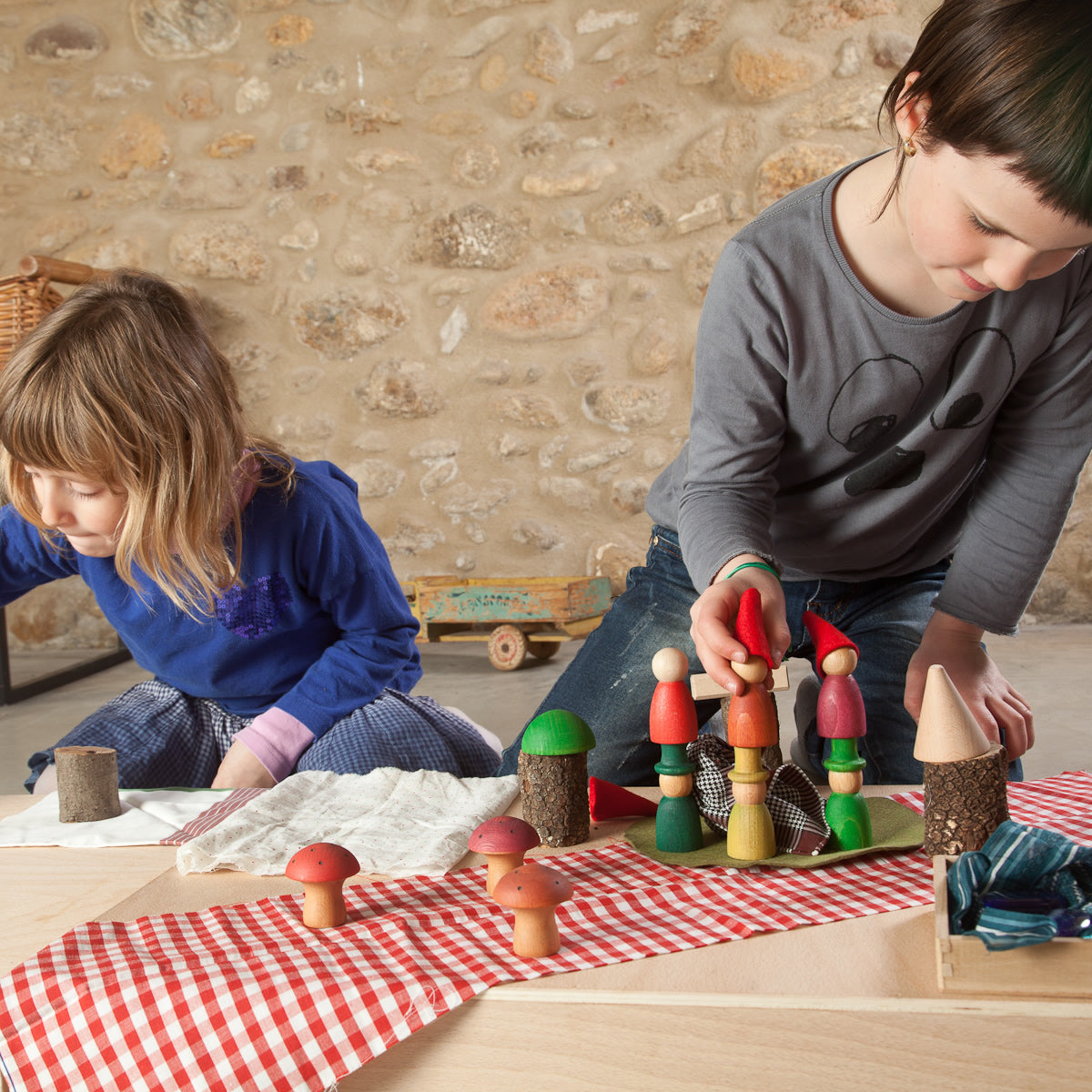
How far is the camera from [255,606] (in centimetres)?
131

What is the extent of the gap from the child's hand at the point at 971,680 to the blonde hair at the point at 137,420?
77 centimetres

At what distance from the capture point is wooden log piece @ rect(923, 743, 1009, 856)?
698 millimetres

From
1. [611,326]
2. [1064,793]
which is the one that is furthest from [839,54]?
[1064,793]

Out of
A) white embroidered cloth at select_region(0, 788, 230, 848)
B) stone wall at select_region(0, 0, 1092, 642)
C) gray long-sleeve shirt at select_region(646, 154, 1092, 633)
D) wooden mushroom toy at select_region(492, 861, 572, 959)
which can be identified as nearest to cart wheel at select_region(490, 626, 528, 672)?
stone wall at select_region(0, 0, 1092, 642)

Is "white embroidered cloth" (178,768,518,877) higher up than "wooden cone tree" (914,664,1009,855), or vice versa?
"wooden cone tree" (914,664,1009,855)

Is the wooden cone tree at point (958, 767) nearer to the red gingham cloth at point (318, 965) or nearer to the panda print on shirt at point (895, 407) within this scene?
the red gingham cloth at point (318, 965)

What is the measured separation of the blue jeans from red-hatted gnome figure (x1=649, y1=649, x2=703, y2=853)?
422 mm

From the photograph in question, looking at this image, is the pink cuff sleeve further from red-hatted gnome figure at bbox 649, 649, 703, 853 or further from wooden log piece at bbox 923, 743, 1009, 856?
wooden log piece at bbox 923, 743, 1009, 856

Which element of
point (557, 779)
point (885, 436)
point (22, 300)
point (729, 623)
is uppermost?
point (22, 300)

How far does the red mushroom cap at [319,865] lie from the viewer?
2.13ft

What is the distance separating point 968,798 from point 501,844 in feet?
1.03

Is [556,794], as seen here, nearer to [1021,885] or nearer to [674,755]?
[674,755]

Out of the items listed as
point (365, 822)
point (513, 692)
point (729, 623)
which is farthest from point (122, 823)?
point (513, 692)

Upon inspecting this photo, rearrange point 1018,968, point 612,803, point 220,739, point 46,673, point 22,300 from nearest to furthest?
point 1018,968 → point 612,803 → point 220,739 → point 22,300 → point 46,673
